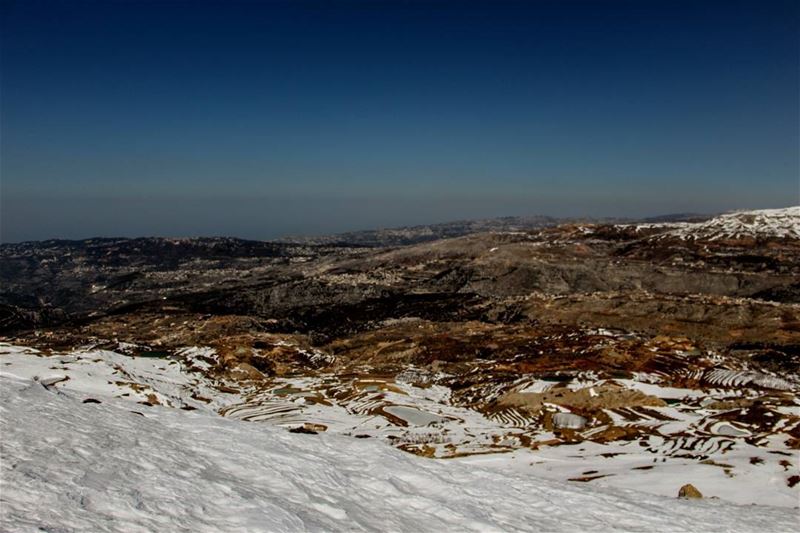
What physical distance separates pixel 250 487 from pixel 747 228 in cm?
16901

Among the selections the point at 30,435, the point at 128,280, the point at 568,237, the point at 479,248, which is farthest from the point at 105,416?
the point at 128,280

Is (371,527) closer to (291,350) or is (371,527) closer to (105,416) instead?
(105,416)

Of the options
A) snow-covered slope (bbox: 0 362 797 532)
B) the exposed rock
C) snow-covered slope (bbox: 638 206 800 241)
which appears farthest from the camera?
snow-covered slope (bbox: 638 206 800 241)

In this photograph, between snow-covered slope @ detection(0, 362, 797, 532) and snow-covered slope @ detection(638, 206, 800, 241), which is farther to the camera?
snow-covered slope @ detection(638, 206, 800, 241)

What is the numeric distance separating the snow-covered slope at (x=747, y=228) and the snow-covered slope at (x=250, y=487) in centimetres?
14527

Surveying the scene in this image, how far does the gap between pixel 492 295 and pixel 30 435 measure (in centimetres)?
9258

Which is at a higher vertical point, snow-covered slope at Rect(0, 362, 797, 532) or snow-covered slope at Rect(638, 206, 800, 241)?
snow-covered slope at Rect(638, 206, 800, 241)

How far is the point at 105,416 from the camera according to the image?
49.2 feet

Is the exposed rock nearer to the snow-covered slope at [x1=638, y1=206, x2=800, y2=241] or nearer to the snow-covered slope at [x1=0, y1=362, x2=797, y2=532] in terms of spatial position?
the snow-covered slope at [x1=0, y1=362, x2=797, y2=532]

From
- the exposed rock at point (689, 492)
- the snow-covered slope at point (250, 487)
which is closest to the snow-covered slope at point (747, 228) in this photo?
the exposed rock at point (689, 492)

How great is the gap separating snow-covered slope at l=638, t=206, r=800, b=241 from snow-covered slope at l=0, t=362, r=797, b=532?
145 m

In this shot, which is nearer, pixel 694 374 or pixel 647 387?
pixel 647 387

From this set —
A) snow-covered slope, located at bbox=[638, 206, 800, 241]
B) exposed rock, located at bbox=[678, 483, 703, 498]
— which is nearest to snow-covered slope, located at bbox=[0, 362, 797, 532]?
exposed rock, located at bbox=[678, 483, 703, 498]

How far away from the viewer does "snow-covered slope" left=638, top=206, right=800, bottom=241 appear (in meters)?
131
